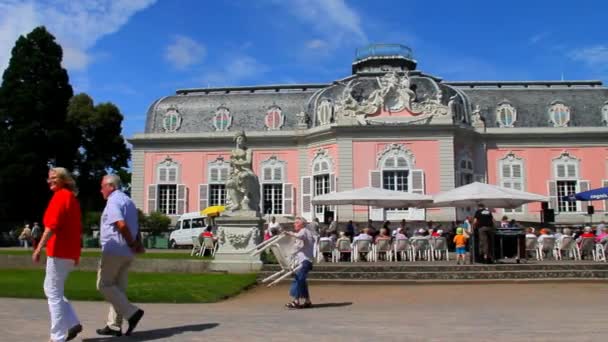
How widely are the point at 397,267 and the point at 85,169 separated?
32.3m

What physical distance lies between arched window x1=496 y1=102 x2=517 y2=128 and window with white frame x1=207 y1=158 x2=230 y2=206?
15833mm

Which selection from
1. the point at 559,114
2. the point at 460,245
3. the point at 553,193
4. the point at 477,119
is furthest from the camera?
the point at 559,114

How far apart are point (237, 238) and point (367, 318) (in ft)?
25.8

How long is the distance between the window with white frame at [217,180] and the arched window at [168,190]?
64.3 inches

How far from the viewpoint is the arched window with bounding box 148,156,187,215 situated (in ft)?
113

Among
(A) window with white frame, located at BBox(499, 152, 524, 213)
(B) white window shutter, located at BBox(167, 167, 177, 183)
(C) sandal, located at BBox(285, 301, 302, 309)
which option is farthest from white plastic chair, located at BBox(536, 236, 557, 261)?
(B) white window shutter, located at BBox(167, 167, 177, 183)

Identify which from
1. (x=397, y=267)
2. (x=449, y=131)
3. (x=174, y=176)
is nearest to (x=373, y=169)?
(x=449, y=131)

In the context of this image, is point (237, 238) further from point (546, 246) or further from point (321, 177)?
point (321, 177)

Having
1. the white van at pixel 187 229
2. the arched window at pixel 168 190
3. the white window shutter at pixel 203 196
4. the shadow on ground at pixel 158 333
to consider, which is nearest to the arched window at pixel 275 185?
the white window shutter at pixel 203 196

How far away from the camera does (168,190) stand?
3494cm

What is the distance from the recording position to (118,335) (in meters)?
5.73

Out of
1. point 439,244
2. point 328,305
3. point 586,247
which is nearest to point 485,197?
point 439,244

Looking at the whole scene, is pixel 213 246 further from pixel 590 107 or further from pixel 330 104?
pixel 590 107

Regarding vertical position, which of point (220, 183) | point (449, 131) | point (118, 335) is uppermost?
point (449, 131)
